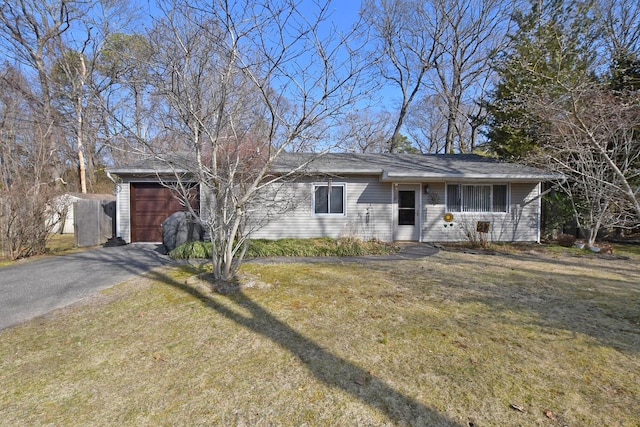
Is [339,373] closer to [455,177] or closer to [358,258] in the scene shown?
[358,258]

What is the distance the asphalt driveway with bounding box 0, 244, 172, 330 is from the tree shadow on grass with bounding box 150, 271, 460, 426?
2.42m

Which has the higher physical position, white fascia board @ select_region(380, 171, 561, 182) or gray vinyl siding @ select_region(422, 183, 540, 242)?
white fascia board @ select_region(380, 171, 561, 182)

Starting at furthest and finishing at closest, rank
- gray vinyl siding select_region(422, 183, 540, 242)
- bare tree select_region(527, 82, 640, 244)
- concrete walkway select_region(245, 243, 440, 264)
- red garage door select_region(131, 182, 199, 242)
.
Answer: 1. gray vinyl siding select_region(422, 183, 540, 242)
2. red garage door select_region(131, 182, 199, 242)
3. concrete walkway select_region(245, 243, 440, 264)
4. bare tree select_region(527, 82, 640, 244)

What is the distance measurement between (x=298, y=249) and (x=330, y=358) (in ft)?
18.6

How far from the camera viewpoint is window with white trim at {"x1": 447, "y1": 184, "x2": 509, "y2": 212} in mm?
10820

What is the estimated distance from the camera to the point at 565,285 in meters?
5.55

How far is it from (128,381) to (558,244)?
11810 mm

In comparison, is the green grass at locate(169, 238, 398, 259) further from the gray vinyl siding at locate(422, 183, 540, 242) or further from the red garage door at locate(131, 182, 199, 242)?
the red garage door at locate(131, 182, 199, 242)

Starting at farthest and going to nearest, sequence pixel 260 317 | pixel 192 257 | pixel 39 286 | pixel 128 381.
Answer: pixel 192 257
pixel 39 286
pixel 260 317
pixel 128 381

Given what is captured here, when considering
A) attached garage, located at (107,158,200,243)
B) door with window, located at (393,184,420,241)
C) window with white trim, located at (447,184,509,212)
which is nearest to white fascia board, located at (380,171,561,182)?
window with white trim, located at (447,184,509,212)

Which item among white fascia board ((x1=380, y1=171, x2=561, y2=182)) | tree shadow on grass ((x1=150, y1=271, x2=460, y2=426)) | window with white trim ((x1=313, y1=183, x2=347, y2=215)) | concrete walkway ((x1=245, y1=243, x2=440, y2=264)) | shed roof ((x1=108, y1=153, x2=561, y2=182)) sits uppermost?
shed roof ((x1=108, y1=153, x2=561, y2=182))

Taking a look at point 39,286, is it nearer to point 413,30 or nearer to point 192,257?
point 192,257

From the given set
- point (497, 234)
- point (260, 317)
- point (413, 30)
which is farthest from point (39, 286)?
point (413, 30)

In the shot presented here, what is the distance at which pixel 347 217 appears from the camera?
10641 millimetres
